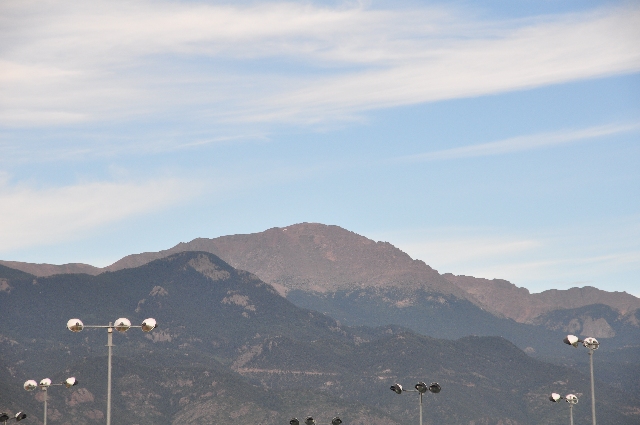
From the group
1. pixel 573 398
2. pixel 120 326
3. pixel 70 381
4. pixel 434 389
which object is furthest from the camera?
pixel 573 398

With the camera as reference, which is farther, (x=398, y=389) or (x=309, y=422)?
(x=309, y=422)

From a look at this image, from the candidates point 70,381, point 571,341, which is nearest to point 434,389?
point 571,341

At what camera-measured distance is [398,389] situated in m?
86.1

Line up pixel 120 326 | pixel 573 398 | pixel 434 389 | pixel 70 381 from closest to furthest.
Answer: pixel 120 326 → pixel 70 381 → pixel 434 389 → pixel 573 398

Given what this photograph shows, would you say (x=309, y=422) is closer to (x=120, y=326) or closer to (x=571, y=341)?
(x=571, y=341)

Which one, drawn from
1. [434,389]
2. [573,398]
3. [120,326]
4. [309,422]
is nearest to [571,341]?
[434,389]

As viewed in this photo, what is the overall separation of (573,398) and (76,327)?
50.0 metres

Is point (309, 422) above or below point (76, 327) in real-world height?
below

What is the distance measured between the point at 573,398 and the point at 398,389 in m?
19.6

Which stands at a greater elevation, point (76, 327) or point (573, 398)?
point (76, 327)

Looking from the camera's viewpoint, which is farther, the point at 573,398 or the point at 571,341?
the point at 573,398

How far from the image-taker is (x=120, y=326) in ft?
204

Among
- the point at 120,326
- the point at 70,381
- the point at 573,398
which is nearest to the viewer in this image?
the point at 120,326

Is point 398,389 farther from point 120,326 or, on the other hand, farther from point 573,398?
point 120,326
